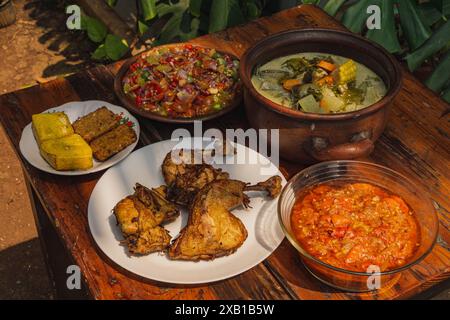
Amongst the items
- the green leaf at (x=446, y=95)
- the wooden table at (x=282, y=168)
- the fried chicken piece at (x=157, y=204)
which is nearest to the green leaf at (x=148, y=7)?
the wooden table at (x=282, y=168)

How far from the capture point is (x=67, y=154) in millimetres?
2006

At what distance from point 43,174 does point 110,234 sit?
1.50 ft

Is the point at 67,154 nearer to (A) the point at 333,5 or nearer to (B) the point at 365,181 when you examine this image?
(B) the point at 365,181

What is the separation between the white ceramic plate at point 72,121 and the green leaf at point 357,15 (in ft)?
5.06

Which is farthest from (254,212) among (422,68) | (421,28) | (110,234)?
(422,68)

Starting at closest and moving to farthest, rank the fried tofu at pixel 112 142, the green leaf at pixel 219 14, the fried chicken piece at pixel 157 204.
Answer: the fried chicken piece at pixel 157 204 < the fried tofu at pixel 112 142 < the green leaf at pixel 219 14

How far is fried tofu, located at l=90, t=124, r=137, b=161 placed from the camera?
210cm

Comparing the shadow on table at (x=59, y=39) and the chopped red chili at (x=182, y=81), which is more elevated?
the chopped red chili at (x=182, y=81)

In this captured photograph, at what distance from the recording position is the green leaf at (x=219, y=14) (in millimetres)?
3654

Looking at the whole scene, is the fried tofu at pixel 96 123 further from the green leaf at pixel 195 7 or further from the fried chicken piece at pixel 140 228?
the green leaf at pixel 195 7

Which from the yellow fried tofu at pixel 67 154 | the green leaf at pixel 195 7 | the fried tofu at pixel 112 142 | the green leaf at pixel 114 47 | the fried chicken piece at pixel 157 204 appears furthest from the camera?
the green leaf at pixel 114 47

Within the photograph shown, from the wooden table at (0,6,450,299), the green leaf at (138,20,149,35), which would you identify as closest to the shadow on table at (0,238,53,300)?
the wooden table at (0,6,450,299)

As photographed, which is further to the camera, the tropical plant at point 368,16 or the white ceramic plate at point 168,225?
the tropical plant at point 368,16

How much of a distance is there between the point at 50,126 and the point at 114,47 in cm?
247
